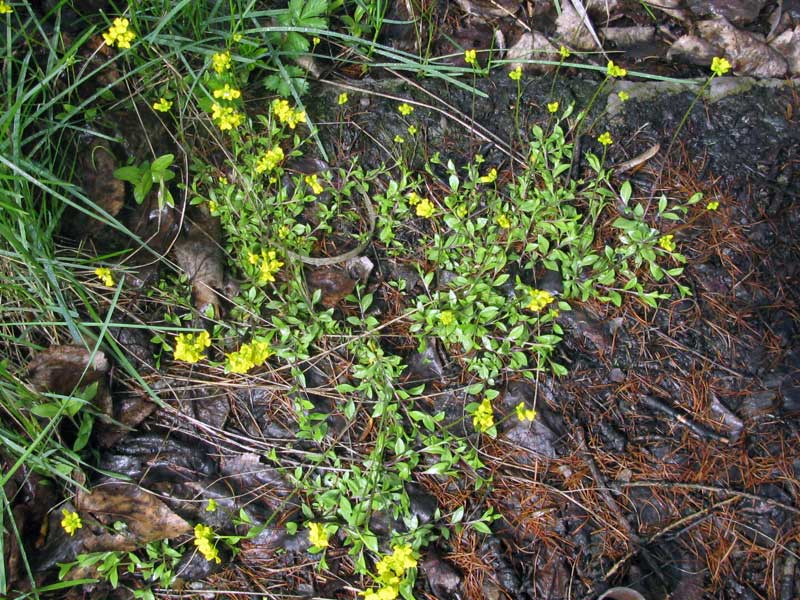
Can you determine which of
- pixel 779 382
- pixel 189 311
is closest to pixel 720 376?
pixel 779 382

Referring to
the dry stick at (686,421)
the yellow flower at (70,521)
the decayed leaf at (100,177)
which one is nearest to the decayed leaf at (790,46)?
the dry stick at (686,421)

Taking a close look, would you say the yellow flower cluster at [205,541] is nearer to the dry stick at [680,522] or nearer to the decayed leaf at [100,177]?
the decayed leaf at [100,177]

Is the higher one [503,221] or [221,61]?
[221,61]

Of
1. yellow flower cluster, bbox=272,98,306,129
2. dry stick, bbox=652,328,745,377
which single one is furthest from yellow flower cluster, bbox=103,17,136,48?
dry stick, bbox=652,328,745,377

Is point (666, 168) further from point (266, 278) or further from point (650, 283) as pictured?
point (266, 278)

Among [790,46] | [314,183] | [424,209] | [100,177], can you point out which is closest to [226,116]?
[314,183]

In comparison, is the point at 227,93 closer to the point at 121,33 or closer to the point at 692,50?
the point at 121,33

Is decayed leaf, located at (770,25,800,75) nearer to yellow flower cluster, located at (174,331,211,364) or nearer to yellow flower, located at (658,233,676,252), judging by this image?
yellow flower, located at (658,233,676,252)
